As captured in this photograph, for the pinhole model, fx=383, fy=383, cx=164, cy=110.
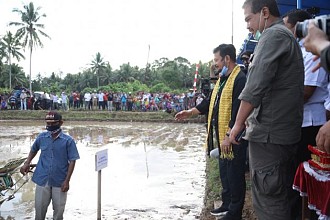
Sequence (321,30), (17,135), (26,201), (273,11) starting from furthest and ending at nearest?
(17,135), (26,201), (273,11), (321,30)

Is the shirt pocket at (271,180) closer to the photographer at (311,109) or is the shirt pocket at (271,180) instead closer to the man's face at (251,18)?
the photographer at (311,109)

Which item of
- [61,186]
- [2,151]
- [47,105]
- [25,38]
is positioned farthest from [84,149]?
[25,38]

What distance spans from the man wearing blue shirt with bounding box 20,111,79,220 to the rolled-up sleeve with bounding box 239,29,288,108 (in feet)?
10.8

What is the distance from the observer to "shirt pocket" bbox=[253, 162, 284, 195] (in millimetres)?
2438

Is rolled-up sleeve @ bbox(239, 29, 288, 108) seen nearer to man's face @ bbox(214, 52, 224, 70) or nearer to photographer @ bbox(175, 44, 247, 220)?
photographer @ bbox(175, 44, 247, 220)

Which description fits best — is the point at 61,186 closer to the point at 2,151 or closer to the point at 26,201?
the point at 26,201

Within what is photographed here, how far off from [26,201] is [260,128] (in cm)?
573

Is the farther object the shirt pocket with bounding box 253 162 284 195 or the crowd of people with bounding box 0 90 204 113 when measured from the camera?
the crowd of people with bounding box 0 90 204 113

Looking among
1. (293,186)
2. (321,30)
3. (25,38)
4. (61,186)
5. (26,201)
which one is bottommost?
(26,201)

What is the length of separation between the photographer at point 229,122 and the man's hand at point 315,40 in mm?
1915

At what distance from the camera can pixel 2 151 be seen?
12672mm

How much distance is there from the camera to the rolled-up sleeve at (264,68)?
2414 mm

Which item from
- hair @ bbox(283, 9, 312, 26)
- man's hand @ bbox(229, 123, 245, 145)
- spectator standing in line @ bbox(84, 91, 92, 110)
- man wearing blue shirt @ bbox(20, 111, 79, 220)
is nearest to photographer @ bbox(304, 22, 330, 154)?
man's hand @ bbox(229, 123, 245, 145)

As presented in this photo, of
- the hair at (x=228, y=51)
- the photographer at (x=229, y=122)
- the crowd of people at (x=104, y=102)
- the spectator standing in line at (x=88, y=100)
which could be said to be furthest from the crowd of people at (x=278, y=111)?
the spectator standing in line at (x=88, y=100)
